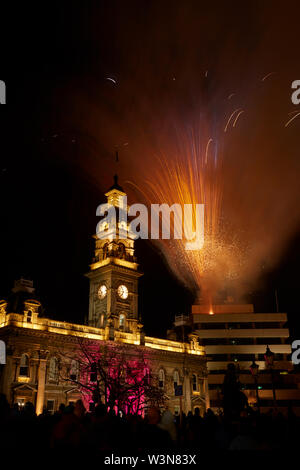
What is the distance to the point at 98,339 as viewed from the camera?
174ft

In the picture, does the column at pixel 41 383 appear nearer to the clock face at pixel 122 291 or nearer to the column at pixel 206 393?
the clock face at pixel 122 291

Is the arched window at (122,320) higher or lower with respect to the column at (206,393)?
higher

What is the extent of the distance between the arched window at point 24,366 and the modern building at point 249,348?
3146 cm

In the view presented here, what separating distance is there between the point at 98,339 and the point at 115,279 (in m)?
9.23

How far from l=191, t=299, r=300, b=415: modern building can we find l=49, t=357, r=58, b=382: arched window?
92.7ft

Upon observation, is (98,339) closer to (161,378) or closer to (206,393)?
(161,378)

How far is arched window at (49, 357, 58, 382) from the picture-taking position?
47500 millimetres

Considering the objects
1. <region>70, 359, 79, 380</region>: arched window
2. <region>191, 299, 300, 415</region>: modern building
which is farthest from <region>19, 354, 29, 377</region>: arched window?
<region>191, 299, 300, 415</region>: modern building

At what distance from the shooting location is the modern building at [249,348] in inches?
2862

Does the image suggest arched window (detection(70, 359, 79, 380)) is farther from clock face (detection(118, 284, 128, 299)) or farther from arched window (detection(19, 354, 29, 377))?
clock face (detection(118, 284, 128, 299))

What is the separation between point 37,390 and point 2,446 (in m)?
39.5

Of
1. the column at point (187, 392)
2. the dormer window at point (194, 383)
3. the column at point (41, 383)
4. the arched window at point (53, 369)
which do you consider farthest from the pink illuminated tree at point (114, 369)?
the dormer window at point (194, 383)

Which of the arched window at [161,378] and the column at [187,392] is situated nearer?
the arched window at [161,378]

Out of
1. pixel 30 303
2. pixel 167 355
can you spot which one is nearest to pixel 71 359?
pixel 30 303
